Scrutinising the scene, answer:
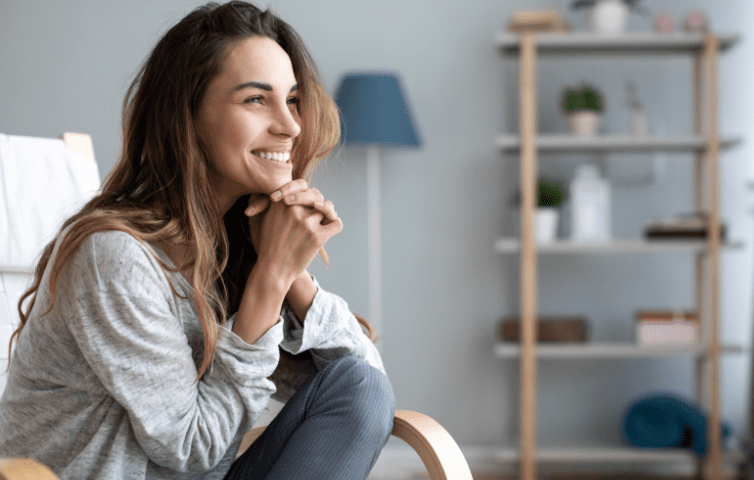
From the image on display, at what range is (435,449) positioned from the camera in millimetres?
833

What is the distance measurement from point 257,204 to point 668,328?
181cm

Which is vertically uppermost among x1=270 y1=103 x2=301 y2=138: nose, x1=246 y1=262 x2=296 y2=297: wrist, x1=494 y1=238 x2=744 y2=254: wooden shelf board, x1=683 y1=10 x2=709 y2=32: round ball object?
x1=683 y1=10 x2=709 y2=32: round ball object

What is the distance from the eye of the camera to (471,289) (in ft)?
8.35

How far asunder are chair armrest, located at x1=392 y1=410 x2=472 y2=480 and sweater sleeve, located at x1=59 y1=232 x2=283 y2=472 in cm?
23

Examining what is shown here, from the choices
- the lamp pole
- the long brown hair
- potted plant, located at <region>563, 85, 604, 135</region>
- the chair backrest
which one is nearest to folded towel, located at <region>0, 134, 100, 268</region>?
the chair backrest

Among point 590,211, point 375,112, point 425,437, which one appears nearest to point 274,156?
point 425,437

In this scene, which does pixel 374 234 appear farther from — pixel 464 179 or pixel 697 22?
pixel 697 22

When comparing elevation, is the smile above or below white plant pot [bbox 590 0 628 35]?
below

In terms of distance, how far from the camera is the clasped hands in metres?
0.83

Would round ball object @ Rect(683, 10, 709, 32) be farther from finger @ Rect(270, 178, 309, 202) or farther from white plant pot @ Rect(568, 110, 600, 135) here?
finger @ Rect(270, 178, 309, 202)

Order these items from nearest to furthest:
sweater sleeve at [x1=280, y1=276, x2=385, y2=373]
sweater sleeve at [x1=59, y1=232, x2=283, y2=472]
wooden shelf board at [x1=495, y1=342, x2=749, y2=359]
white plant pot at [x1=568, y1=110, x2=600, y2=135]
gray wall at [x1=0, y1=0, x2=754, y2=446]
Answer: sweater sleeve at [x1=59, y1=232, x2=283, y2=472]
sweater sleeve at [x1=280, y1=276, x2=385, y2=373]
wooden shelf board at [x1=495, y1=342, x2=749, y2=359]
white plant pot at [x1=568, y1=110, x2=600, y2=135]
gray wall at [x1=0, y1=0, x2=754, y2=446]

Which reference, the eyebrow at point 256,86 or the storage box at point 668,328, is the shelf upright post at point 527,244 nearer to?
the storage box at point 668,328

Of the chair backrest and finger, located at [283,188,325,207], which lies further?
the chair backrest

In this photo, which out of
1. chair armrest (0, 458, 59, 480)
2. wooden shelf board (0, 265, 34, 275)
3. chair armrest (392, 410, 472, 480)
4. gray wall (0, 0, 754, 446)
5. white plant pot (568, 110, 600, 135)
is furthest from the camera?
gray wall (0, 0, 754, 446)
